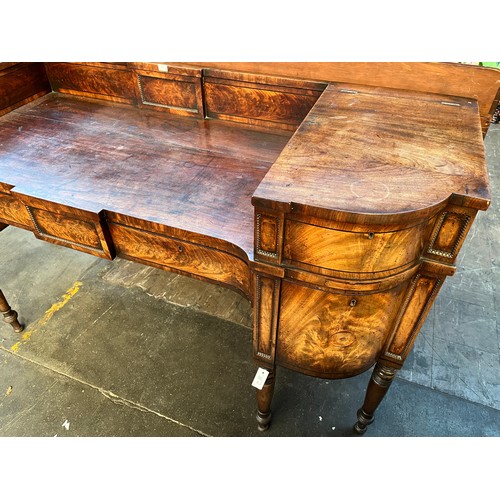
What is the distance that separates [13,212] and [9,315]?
74 cm

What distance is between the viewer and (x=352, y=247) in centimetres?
86

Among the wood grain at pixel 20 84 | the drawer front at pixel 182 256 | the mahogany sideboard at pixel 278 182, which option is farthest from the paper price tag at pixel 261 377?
the wood grain at pixel 20 84

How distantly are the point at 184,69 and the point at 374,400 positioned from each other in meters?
1.45

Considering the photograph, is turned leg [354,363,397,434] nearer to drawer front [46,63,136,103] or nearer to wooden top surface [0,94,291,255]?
wooden top surface [0,94,291,255]

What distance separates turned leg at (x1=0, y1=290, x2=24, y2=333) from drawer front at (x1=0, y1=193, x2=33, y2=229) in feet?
1.88

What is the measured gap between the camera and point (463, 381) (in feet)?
5.77

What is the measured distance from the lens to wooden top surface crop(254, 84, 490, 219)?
824mm

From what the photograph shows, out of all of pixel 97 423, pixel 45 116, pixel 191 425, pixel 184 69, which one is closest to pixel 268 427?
pixel 191 425

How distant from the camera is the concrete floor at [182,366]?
164 cm

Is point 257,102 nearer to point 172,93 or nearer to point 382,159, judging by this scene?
point 172,93

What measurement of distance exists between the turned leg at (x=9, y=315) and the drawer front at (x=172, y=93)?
47.0 inches

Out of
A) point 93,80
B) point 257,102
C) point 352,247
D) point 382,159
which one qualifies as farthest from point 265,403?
point 93,80

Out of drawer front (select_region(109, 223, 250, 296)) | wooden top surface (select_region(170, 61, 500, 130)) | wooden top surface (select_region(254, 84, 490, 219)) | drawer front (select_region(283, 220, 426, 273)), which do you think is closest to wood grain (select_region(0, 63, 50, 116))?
drawer front (select_region(109, 223, 250, 296))

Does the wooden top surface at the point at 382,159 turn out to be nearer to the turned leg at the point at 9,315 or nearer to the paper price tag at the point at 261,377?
the paper price tag at the point at 261,377
